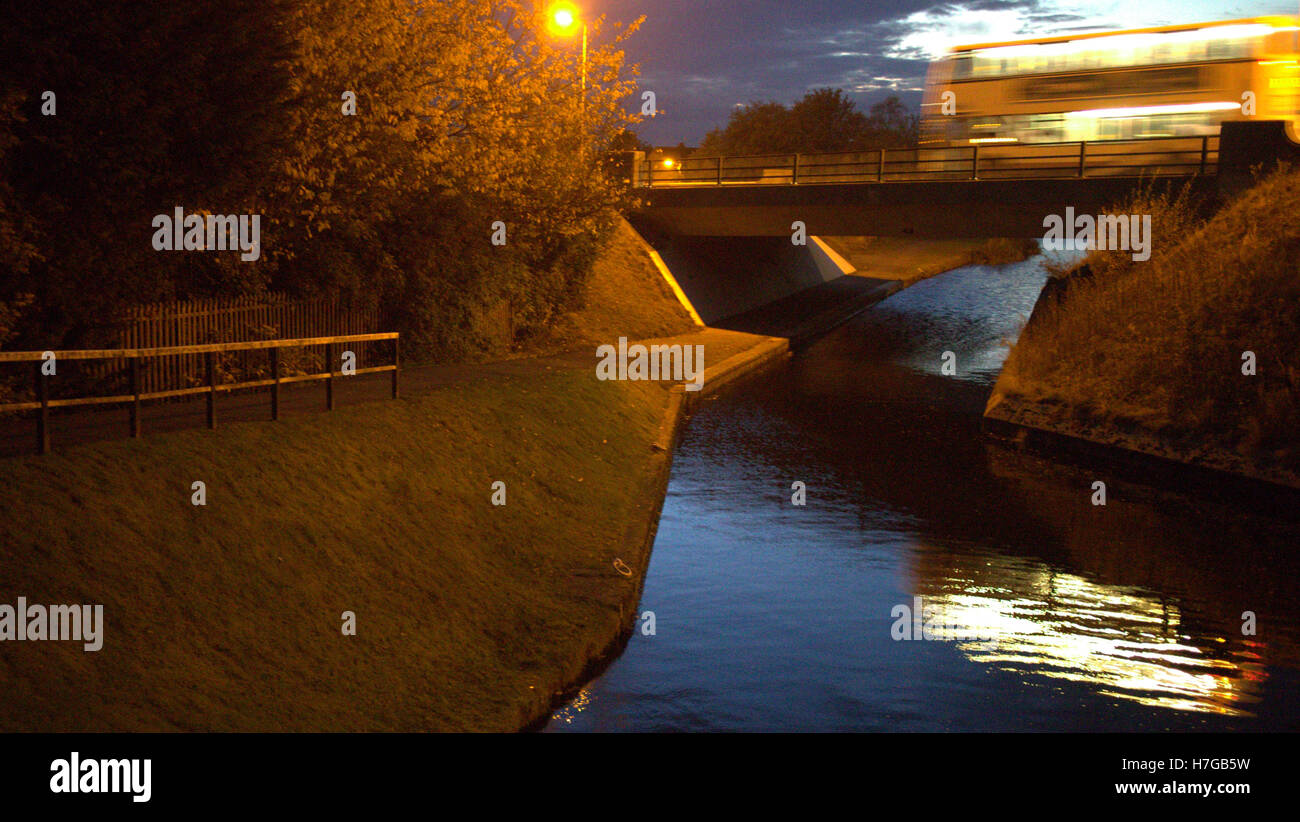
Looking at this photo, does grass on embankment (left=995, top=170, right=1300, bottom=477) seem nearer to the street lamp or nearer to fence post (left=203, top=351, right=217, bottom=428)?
the street lamp

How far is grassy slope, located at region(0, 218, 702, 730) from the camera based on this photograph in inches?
279

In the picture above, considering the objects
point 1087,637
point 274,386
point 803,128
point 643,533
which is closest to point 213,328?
point 274,386

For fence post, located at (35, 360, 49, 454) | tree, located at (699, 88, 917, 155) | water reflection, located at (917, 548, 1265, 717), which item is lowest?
water reflection, located at (917, 548, 1265, 717)

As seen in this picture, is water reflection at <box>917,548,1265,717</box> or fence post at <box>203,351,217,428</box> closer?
water reflection at <box>917,548,1265,717</box>

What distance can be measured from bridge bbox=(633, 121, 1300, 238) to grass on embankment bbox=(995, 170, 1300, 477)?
91.9 inches

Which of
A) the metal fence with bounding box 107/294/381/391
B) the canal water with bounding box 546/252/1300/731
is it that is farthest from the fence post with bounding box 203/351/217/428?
the canal water with bounding box 546/252/1300/731

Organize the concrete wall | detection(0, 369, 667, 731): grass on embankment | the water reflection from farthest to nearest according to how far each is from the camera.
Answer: the concrete wall
the water reflection
detection(0, 369, 667, 731): grass on embankment

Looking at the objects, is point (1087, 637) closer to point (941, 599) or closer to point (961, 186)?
point (941, 599)

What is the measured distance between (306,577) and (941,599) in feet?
21.6

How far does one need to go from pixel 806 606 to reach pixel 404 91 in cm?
1225

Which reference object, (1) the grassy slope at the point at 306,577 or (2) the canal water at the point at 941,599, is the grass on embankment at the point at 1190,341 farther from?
(1) the grassy slope at the point at 306,577

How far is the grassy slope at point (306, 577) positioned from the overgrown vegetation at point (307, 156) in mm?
3115

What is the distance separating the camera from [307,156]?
1703 cm
